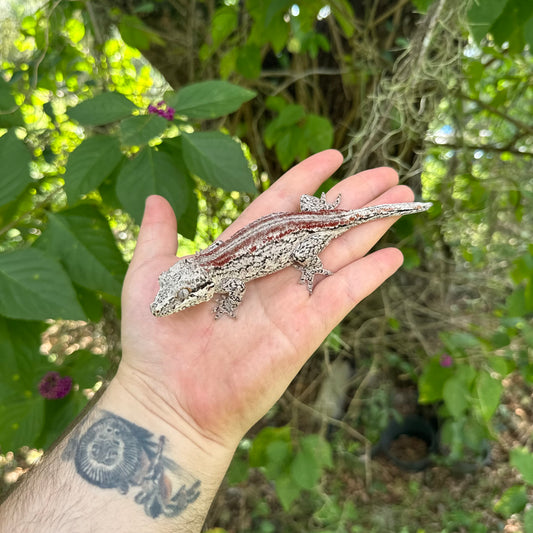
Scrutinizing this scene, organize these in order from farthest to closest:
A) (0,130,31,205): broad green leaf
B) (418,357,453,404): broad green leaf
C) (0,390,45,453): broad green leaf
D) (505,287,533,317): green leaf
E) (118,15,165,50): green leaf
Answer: (118,15,165,50): green leaf, (418,357,453,404): broad green leaf, (505,287,533,317): green leaf, (0,390,45,453): broad green leaf, (0,130,31,205): broad green leaf

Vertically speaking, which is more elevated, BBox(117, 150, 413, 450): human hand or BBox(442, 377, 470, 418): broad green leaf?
BBox(117, 150, 413, 450): human hand

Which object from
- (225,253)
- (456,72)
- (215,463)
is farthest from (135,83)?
(215,463)

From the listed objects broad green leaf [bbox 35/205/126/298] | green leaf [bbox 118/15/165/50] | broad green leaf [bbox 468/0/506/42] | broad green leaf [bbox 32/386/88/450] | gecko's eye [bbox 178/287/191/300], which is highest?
green leaf [bbox 118/15/165/50]

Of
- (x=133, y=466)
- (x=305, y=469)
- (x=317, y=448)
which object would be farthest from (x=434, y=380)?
(x=133, y=466)

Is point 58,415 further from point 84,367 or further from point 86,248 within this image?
point 86,248

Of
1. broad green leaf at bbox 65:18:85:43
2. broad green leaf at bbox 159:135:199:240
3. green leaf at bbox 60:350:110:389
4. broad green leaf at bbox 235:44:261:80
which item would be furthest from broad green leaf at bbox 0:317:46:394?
broad green leaf at bbox 65:18:85:43

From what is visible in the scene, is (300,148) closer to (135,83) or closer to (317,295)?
(317,295)

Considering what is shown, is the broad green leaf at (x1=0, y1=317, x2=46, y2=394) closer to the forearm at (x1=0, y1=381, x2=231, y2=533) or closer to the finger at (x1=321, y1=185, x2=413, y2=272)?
the forearm at (x1=0, y1=381, x2=231, y2=533)
